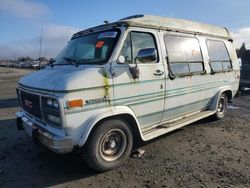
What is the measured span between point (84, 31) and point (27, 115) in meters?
2.02

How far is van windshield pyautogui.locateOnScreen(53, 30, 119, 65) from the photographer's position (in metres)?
4.28

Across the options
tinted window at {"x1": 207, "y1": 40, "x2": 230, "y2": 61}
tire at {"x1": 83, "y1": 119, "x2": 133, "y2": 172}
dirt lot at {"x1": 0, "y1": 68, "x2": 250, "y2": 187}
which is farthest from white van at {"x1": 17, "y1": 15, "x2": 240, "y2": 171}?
tinted window at {"x1": 207, "y1": 40, "x2": 230, "y2": 61}

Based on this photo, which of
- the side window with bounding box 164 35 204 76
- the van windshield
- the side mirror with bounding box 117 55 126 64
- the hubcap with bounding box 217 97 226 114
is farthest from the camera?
the hubcap with bounding box 217 97 226 114

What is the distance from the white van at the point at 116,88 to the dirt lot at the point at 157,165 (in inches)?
15.1

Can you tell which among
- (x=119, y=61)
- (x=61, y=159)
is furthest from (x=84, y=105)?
(x=61, y=159)

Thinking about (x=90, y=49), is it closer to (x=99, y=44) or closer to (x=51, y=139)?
(x=99, y=44)

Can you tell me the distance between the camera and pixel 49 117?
3.86m

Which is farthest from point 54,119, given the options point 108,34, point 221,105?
point 221,105

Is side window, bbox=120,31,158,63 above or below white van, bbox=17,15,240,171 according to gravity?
above

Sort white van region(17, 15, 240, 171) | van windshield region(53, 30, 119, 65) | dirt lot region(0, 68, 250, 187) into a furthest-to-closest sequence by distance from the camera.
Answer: van windshield region(53, 30, 119, 65), dirt lot region(0, 68, 250, 187), white van region(17, 15, 240, 171)

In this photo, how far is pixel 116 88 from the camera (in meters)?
4.08

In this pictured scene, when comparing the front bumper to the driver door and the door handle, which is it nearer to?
the driver door

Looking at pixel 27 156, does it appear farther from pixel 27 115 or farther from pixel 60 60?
pixel 60 60

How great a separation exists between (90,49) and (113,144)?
1.75 metres
